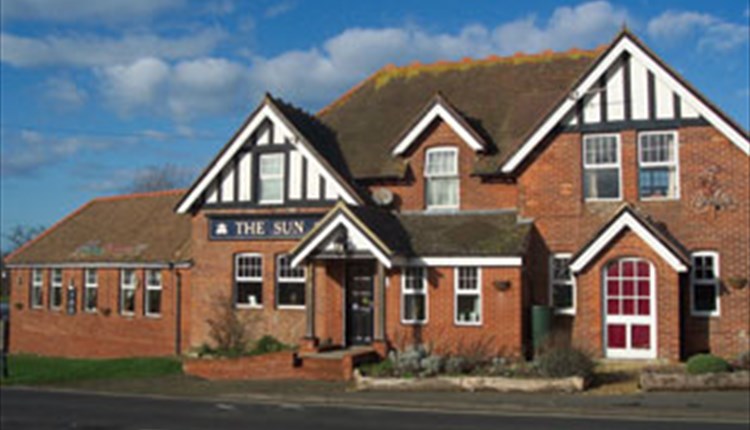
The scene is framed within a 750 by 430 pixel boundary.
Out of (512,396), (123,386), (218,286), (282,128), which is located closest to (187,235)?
(218,286)

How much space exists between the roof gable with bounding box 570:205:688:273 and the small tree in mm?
10418

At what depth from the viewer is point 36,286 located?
113 ft

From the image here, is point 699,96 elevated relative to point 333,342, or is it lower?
elevated

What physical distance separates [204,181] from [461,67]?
973cm

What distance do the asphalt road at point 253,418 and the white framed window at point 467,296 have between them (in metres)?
6.61

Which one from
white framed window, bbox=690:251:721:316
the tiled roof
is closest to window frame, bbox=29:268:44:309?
the tiled roof

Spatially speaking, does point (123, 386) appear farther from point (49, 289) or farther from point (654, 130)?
point (654, 130)

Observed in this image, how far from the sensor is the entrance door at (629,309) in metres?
21.0

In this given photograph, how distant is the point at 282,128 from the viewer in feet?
83.4

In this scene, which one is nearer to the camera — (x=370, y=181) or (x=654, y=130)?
(x=654, y=130)

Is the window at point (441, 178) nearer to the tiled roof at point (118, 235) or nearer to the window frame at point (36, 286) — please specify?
the tiled roof at point (118, 235)

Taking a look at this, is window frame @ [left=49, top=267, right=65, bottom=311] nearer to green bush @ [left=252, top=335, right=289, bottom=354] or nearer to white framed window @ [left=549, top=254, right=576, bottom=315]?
green bush @ [left=252, top=335, right=289, bottom=354]

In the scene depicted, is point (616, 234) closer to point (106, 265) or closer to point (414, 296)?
point (414, 296)

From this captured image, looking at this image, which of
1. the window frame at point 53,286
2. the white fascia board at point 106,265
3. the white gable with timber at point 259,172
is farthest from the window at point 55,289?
the white gable with timber at point 259,172
